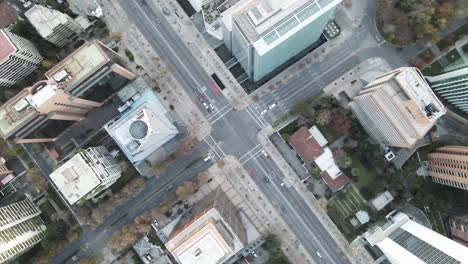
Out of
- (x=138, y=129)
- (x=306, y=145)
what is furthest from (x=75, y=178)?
(x=306, y=145)

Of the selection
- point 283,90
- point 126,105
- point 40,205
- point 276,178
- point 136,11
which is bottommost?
point 276,178

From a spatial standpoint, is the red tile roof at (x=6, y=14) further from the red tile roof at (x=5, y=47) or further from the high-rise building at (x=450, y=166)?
the high-rise building at (x=450, y=166)

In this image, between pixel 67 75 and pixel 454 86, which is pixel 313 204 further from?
pixel 67 75

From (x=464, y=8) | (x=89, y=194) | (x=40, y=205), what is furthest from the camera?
(x=40, y=205)

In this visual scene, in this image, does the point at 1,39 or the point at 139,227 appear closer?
the point at 1,39

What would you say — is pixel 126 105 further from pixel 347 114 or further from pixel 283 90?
pixel 347 114

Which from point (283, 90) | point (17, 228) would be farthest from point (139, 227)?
point (283, 90)

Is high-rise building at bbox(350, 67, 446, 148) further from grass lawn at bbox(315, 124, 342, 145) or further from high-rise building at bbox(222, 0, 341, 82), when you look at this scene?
high-rise building at bbox(222, 0, 341, 82)
